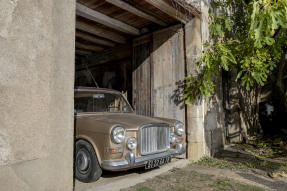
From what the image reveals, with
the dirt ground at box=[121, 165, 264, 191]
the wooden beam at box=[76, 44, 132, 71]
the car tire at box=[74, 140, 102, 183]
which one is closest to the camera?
the dirt ground at box=[121, 165, 264, 191]

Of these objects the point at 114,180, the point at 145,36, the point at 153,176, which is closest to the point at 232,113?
the point at 145,36

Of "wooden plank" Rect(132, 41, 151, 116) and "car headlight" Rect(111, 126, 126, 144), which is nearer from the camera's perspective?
"car headlight" Rect(111, 126, 126, 144)

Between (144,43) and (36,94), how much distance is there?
4.49 meters

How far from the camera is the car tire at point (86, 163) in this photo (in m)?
3.51

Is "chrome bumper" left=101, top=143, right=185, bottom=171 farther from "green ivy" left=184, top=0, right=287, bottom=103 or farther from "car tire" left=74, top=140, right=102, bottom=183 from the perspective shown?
"green ivy" left=184, top=0, right=287, bottom=103

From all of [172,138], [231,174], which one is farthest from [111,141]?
[231,174]

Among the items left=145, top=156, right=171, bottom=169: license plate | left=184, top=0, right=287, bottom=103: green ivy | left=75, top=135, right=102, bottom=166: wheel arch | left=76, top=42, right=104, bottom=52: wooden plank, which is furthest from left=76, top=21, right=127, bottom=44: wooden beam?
left=145, top=156, right=171, bottom=169: license plate

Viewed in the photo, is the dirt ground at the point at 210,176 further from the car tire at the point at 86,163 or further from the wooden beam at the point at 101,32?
the wooden beam at the point at 101,32

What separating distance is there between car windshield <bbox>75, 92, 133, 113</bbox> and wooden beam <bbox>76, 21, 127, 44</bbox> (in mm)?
2299

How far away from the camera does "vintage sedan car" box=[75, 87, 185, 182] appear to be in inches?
132

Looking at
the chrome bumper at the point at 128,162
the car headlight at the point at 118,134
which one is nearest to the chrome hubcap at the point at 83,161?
the chrome bumper at the point at 128,162

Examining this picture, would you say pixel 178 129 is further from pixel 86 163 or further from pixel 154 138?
pixel 86 163

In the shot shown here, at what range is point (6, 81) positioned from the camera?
7.54 ft

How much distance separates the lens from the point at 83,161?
11.9 feet
